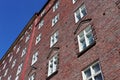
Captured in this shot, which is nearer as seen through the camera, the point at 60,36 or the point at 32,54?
the point at 60,36

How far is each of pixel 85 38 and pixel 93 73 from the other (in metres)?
3.14

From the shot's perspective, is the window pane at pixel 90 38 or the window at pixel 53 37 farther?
the window at pixel 53 37

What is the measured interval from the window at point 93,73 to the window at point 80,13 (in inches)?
206

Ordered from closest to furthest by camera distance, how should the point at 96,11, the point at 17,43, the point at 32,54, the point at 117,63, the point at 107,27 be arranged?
the point at 117,63
the point at 107,27
the point at 96,11
the point at 32,54
the point at 17,43

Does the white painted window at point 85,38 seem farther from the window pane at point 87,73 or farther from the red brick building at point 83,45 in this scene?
the window pane at point 87,73

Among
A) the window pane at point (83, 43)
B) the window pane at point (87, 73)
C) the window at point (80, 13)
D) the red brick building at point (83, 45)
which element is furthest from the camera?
the window at point (80, 13)

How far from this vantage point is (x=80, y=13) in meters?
14.9

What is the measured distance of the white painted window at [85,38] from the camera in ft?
38.6

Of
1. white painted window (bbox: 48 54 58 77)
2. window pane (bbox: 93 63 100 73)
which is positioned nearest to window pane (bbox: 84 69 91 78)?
window pane (bbox: 93 63 100 73)

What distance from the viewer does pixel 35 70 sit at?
16.4 meters

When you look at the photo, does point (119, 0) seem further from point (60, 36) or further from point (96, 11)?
point (60, 36)

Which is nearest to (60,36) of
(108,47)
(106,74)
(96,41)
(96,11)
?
(96,11)

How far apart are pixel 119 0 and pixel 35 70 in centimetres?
931

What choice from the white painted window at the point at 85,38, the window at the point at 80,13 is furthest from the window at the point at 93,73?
the window at the point at 80,13
